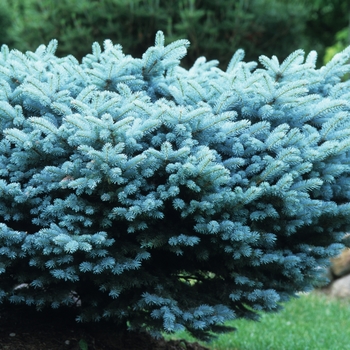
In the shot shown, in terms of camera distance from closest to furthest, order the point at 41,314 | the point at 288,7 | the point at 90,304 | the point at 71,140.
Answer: the point at 71,140
the point at 90,304
the point at 41,314
the point at 288,7

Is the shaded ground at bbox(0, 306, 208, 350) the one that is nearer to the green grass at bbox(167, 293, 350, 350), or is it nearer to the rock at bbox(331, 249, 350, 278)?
the green grass at bbox(167, 293, 350, 350)

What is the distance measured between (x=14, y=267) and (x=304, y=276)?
192 cm

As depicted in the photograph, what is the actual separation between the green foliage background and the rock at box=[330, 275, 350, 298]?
4751 millimetres

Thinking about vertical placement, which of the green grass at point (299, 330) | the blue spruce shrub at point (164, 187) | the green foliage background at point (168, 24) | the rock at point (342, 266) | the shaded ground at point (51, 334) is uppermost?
the green foliage background at point (168, 24)

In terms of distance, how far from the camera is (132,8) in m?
9.84

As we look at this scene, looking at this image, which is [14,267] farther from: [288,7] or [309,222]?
[288,7]

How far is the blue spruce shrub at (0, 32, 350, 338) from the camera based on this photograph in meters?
3.02

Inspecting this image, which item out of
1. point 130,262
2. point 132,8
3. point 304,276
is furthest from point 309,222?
point 132,8

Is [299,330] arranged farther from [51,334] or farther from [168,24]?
[168,24]

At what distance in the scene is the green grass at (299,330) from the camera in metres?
5.03

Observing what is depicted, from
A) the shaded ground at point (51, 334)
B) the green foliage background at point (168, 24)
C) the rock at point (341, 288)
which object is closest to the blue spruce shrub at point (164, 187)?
the shaded ground at point (51, 334)

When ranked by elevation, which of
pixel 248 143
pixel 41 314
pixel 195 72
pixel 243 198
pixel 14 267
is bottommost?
pixel 41 314

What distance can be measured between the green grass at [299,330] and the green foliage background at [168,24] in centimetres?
515

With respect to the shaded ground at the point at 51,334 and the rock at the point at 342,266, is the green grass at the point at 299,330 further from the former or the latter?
the shaded ground at the point at 51,334
